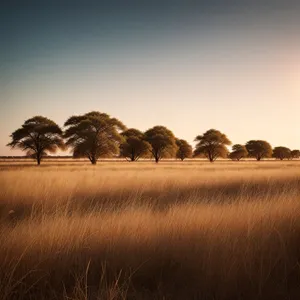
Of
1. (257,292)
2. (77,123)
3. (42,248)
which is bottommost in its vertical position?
(257,292)

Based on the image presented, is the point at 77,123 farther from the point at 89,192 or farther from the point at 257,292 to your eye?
Result: the point at 257,292

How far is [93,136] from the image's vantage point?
32250mm

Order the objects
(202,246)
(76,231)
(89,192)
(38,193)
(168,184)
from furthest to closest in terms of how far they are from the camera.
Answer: (168,184)
(89,192)
(38,193)
(76,231)
(202,246)

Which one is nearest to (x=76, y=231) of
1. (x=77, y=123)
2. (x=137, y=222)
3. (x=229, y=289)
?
(x=137, y=222)

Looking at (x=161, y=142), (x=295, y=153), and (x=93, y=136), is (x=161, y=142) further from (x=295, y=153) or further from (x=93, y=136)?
(x=295, y=153)

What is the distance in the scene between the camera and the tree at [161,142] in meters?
48.8

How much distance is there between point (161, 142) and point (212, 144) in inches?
509

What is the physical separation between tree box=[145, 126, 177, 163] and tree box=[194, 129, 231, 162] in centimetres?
859

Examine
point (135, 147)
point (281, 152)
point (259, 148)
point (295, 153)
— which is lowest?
point (295, 153)

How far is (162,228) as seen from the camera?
3.85 meters

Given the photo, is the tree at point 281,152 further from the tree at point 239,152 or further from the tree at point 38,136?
the tree at point 38,136

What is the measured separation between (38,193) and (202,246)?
6.13 m

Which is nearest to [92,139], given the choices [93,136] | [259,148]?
[93,136]

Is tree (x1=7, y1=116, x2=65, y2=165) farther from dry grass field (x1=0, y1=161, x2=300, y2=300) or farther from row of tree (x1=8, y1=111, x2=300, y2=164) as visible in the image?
dry grass field (x1=0, y1=161, x2=300, y2=300)
